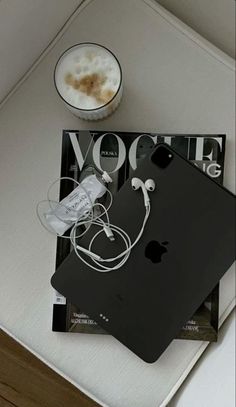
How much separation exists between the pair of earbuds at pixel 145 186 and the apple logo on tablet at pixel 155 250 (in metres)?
0.06

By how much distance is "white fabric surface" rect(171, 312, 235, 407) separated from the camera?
28.0 inches

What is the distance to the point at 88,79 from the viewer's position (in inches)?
31.0

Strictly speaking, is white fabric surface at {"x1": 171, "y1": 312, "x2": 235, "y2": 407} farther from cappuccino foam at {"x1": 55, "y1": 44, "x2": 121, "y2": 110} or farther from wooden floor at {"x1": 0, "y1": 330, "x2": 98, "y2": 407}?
cappuccino foam at {"x1": 55, "y1": 44, "x2": 121, "y2": 110}

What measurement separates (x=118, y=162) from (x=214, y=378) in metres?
0.34

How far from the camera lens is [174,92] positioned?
826 millimetres

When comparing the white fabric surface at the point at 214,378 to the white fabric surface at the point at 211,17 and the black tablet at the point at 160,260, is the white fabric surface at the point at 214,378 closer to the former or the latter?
the black tablet at the point at 160,260

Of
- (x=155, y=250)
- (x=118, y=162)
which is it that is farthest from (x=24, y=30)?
(x=155, y=250)

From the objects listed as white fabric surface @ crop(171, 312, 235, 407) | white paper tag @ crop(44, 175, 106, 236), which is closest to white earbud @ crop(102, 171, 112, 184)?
white paper tag @ crop(44, 175, 106, 236)

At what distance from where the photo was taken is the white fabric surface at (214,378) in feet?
2.34

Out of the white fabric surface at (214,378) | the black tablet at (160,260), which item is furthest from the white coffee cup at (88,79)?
the white fabric surface at (214,378)

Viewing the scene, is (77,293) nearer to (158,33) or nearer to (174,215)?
(174,215)

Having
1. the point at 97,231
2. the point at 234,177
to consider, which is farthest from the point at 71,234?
the point at 234,177

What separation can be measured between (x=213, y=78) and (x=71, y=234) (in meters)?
0.32

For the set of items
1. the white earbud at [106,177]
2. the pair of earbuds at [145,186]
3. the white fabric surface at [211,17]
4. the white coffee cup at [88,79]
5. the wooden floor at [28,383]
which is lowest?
the wooden floor at [28,383]
